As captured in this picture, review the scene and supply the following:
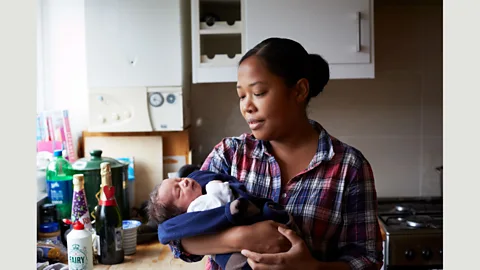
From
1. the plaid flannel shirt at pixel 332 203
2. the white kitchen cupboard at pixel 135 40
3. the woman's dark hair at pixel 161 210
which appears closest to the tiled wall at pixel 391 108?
the white kitchen cupboard at pixel 135 40

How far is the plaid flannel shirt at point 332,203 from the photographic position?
112 cm

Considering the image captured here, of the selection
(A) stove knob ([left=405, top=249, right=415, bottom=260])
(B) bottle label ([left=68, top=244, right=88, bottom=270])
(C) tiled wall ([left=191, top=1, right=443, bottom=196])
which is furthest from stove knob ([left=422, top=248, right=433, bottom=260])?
(B) bottle label ([left=68, top=244, right=88, bottom=270])

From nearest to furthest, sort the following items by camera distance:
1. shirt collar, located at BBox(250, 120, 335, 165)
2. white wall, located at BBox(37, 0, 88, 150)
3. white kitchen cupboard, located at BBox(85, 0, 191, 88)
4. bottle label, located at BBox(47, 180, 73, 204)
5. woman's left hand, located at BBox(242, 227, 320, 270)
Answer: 1. woman's left hand, located at BBox(242, 227, 320, 270)
2. shirt collar, located at BBox(250, 120, 335, 165)
3. bottle label, located at BBox(47, 180, 73, 204)
4. white kitchen cupboard, located at BBox(85, 0, 191, 88)
5. white wall, located at BBox(37, 0, 88, 150)

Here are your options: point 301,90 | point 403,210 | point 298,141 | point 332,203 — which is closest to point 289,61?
point 301,90

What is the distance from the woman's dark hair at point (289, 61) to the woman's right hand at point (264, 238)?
311 millimetres

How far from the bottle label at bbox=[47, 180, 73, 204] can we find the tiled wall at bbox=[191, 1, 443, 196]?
61cm

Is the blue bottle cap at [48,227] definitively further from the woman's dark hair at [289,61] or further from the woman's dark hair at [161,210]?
the woman's dark hair at [289,61]

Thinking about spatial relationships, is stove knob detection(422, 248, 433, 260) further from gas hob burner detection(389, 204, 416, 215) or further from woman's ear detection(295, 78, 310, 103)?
woman's ear detection(295, 78, 310, 103)

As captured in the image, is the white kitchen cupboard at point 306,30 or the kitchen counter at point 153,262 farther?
the white kitchen cupboard at point 306,30

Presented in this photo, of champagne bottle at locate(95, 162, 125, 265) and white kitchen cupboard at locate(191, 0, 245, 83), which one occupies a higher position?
white kitchen cupboard at locate(191, 0, 245, 83)

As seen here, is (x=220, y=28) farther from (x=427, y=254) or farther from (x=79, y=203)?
(x=427, y=254)

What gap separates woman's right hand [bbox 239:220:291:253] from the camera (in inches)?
41.7

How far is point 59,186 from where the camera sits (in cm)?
193

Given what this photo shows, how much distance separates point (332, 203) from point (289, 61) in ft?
1.05
